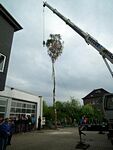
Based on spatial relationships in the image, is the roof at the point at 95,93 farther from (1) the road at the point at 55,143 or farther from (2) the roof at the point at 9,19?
(2) the roof at the point at 9,19

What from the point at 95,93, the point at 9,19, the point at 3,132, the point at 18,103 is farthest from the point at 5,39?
the point at 95,93

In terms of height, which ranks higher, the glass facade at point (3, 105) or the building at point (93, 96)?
the building at point (93, 96)

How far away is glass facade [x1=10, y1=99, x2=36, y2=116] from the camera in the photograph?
2545cm

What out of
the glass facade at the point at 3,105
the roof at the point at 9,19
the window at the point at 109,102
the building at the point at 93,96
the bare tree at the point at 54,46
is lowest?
the window at the point at 109,102

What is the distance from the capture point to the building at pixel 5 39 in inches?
649

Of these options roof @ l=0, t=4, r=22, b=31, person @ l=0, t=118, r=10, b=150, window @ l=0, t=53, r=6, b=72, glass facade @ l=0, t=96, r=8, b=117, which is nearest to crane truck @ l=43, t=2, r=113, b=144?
roof @ l=0, t=4, r=22, b=31

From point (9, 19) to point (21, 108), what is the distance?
1331 cm

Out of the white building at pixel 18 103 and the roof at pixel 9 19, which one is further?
the white building at pixel 18 103

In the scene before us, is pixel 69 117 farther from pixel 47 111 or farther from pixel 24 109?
pixel 24 109

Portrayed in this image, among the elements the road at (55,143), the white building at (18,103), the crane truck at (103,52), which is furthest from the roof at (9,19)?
the road at (55,143)

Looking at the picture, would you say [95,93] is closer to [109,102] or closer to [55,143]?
[55,143]

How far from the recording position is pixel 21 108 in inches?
1080

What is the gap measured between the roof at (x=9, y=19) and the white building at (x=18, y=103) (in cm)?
726

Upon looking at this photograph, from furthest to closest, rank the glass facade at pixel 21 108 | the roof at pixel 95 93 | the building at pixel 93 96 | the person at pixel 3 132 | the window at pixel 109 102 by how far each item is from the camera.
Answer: the roof at pixel 95 93, the building at pixel 93 96, the glass facade at pixel 21 108, the window at pixel 109 102, the person at pixel 3 132
